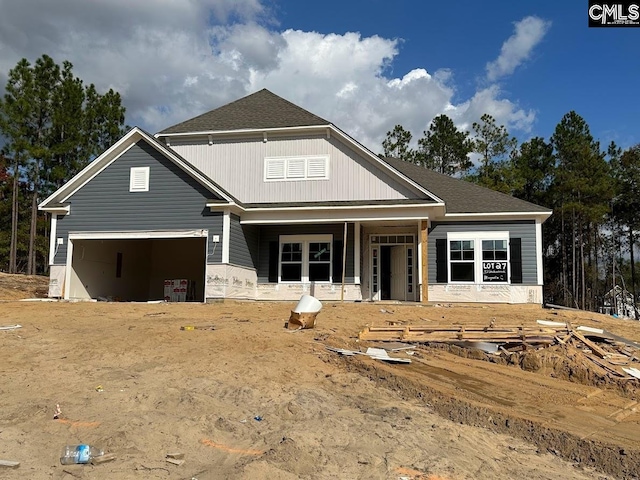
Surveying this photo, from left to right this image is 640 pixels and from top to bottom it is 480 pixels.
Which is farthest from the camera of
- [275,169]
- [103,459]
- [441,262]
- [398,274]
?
→ [398,274]

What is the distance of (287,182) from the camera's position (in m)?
19.2

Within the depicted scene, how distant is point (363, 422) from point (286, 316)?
283 inches

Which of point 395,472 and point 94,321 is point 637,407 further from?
point 94,321

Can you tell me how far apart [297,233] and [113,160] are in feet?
21.2

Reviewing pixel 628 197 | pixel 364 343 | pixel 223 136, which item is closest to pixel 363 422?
pixel 364 343

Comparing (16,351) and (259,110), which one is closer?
(16,351)

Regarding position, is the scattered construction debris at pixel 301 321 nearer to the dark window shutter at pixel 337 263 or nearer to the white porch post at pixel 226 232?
the white porch post at pixel 226 232

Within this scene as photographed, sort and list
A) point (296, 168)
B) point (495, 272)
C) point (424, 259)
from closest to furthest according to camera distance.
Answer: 1. point (424, 259)
2. point (495, 272)
3. point (296, 168)

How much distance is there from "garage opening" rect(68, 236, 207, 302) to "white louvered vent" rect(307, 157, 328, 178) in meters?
4.23

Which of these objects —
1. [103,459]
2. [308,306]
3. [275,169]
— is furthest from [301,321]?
[275,169]

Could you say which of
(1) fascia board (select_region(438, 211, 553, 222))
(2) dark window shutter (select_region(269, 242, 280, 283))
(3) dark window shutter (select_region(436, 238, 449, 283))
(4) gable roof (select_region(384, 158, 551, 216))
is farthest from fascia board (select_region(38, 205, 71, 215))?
(1) fascia board (select_region(438, 211, 553, 222))

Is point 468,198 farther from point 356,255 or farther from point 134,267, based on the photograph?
point 134,267

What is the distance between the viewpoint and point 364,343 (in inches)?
388

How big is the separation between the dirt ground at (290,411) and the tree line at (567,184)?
32255 mm
